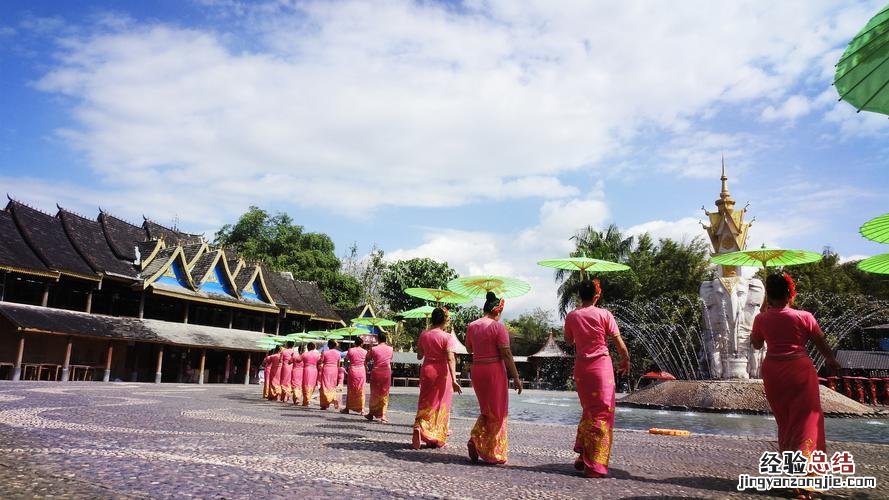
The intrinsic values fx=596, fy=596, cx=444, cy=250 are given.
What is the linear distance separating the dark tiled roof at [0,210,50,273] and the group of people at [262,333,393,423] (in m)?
11.5

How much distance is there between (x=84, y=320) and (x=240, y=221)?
95.2 feet

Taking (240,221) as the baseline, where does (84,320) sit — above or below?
below

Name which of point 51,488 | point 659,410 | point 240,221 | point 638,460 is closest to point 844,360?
point 659,410

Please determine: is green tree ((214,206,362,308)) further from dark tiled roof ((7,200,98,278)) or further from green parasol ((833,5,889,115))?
green parasol ((833,5,889,115))

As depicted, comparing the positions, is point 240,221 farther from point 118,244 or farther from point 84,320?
point 84,320

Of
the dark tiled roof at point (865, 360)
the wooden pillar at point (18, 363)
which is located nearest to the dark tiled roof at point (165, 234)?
the wooden pillar at point (18, 363)

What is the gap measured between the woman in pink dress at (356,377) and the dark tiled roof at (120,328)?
50.3 ft

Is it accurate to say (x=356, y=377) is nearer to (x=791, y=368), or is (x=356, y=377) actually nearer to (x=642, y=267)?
(x=791, y=368)

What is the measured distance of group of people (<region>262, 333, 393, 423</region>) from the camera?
10289 mm

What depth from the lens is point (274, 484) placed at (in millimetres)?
4082

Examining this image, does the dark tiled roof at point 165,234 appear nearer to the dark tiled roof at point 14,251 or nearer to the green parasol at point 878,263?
the dark tiled roof at point 14,251

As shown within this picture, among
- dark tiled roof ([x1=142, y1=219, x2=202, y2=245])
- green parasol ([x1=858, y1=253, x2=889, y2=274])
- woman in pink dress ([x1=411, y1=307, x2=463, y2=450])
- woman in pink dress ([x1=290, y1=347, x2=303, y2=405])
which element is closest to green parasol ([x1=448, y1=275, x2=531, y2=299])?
woman in pink dress ([x1=411, y1=307, x2=463, y2=450])

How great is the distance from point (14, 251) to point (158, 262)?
6.75m

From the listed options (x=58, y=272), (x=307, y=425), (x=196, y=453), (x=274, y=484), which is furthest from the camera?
(x=58, y=272)
